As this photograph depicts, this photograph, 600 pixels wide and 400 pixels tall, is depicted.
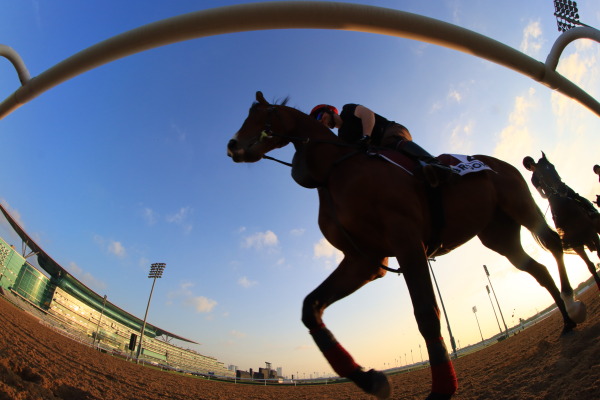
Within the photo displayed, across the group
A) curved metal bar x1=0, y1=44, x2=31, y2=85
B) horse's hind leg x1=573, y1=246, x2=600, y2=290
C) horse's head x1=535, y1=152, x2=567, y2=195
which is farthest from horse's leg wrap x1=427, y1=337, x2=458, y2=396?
curved metal bar x1=0, y1=44, x2=31, y2=85

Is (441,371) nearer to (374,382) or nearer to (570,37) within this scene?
(374,382)

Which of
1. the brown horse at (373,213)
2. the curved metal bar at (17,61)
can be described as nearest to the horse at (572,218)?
the brown horse at (373,213)

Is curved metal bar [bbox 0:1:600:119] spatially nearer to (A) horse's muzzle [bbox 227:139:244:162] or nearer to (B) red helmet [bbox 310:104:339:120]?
(B) red helmet [bbox 310:104:339:120]

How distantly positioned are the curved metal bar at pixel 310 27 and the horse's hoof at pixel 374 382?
3310 millimetres

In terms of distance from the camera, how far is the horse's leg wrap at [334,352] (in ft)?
8.24

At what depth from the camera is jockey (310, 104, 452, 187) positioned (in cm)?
318

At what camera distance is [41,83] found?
13.8ft

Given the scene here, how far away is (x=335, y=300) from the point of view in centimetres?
303

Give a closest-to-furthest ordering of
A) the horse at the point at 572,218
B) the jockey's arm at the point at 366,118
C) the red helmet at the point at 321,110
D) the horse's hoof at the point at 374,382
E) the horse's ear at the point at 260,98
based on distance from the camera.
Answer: the horse's hoof at the point at 374,382 < the jockey's arm at the point at 366,118 < the horse's ear at the point at 260,98 < the red helmet at the point at 321,110 < the horse at the point at 572,218

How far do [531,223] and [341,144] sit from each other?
2.65m

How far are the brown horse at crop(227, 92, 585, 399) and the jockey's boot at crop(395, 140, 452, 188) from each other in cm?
14

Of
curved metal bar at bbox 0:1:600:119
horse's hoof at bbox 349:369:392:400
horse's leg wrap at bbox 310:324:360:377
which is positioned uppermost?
curved metal bar at bbox 0:1:600:119

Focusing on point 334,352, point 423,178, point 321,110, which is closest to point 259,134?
point 321,110

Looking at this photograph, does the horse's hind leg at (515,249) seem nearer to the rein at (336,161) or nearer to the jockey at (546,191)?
the rein at (336,161)
